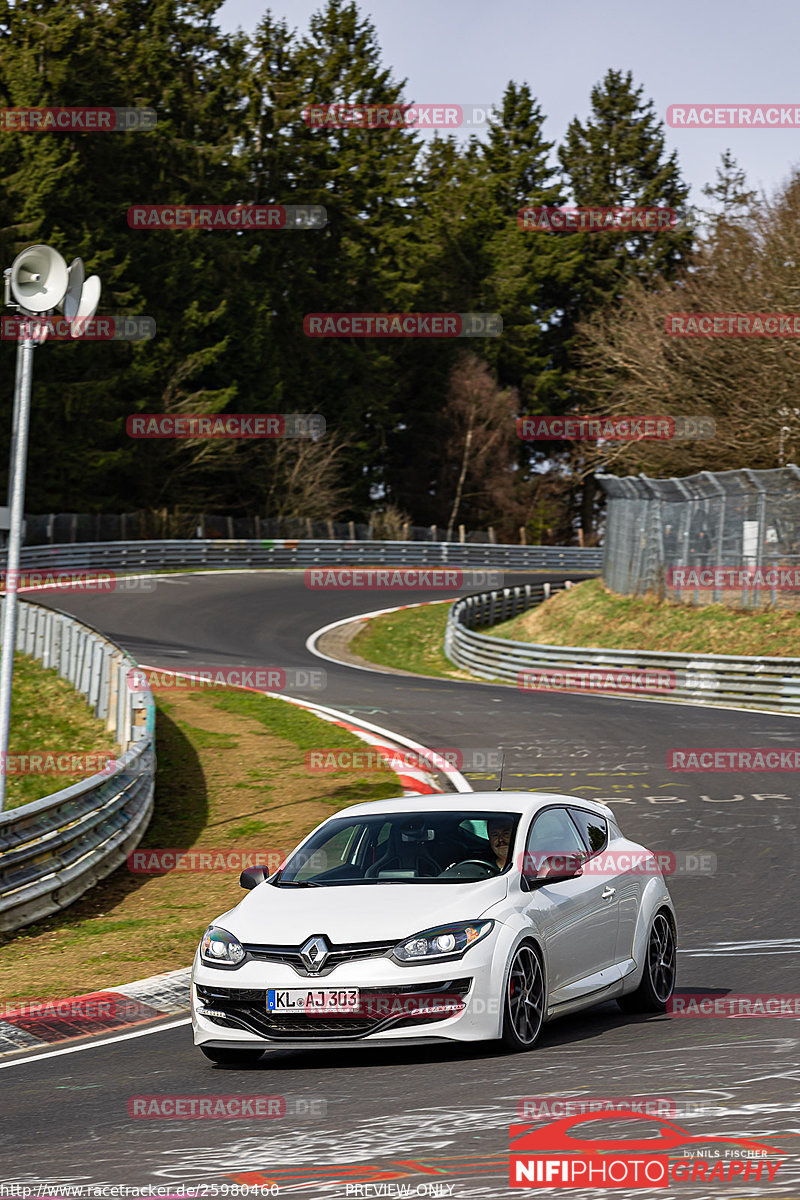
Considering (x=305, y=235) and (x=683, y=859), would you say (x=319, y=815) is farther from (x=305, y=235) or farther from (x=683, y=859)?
(x=305, y=235)

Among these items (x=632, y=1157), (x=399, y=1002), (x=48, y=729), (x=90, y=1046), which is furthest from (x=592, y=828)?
(x=48, y=729)

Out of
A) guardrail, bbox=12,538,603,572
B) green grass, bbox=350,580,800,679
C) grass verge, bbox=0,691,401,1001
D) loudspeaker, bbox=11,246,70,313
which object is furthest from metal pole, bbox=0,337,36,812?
guardrail, bbox=12,538,603,572

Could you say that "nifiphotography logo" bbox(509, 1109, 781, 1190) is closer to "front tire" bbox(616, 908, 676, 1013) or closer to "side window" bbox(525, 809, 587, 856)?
"side window" bbox(525, 809, 587, 856)

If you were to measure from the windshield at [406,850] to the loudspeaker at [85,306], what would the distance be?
6.54 m

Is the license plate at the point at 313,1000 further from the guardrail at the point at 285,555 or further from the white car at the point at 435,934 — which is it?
the guardrail at the point at 285,555

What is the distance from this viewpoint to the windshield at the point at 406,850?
8336mm

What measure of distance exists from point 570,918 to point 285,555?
5199 cm

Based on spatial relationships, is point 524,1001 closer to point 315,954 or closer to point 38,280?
point 315,954

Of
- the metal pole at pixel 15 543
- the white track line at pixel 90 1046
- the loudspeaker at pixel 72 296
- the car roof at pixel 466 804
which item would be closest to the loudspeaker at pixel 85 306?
the loudspeaker at pixel 72 296

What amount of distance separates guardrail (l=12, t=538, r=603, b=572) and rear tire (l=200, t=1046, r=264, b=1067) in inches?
1722

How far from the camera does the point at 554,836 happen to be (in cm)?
894

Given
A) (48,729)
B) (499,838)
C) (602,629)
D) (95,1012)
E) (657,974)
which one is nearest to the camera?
(499,838)

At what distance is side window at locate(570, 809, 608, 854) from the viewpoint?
9.31 m

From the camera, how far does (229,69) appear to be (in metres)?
80.1
